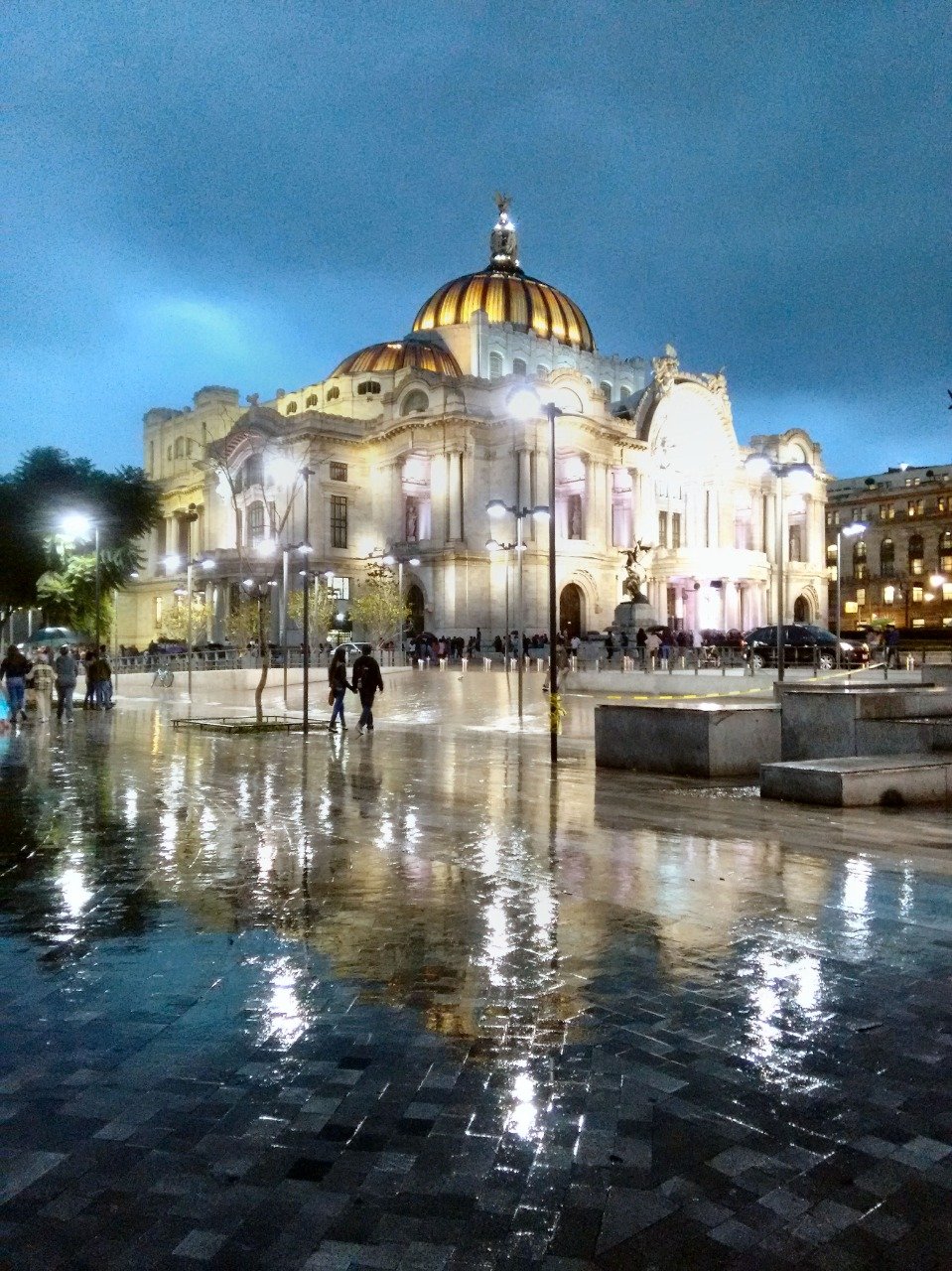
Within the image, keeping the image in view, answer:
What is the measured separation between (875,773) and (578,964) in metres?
6.25

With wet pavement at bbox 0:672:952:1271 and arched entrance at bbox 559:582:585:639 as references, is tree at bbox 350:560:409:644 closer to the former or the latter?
arched entrance at bbox 559:582:585:639

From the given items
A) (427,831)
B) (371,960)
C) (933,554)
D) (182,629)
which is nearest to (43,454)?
(182,629)

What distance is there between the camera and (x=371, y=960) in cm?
542

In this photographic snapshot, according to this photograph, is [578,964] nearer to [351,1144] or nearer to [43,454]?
[351,1144]

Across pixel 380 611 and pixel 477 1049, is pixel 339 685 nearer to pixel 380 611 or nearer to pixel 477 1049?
pixel 477 1049

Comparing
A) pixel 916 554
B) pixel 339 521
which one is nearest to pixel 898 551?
pixel 916 554

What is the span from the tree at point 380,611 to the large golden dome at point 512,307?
94.0 ft

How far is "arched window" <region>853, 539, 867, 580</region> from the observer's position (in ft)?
337

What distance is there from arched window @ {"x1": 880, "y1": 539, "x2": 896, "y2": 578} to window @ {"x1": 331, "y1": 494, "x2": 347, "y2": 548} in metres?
55.4

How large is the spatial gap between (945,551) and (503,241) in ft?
166

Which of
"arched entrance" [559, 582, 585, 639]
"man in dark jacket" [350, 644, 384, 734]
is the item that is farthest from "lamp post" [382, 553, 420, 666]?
"man in dark jacket" [350, 644, 384, 734]

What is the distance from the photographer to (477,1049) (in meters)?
4.18

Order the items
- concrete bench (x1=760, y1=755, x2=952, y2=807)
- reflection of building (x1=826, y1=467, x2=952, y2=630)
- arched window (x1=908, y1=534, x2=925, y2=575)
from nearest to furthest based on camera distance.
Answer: concrete bench (x1=760, y1=755, x2=952, y2=807) → reflection of building (x1=826, y1=467, x2=952, y2=630) → arched window (x1=908, y1=534, x2=925, y2=575)

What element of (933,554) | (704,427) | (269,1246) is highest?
(704,427)
